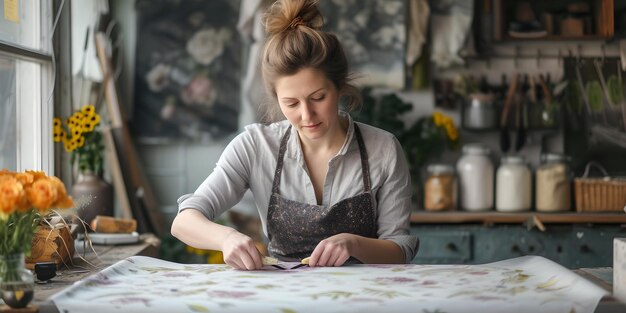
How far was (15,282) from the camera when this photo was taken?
1868 mm

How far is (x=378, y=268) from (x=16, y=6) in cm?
184

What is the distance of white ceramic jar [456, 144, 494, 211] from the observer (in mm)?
4891

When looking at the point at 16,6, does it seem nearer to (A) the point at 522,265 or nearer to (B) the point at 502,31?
(A) the point at 522,265

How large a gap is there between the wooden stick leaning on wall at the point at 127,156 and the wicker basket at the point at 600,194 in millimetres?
2530

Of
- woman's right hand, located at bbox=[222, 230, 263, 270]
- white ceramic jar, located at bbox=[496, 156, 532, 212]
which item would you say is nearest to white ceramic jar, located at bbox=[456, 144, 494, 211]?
white ceramic jar, located at bbox=[496, 156, 532, 212]

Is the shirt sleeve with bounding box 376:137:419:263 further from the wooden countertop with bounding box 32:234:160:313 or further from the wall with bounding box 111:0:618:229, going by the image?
the wall with bounding box 111:0:618:229

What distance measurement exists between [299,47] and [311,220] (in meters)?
0.58

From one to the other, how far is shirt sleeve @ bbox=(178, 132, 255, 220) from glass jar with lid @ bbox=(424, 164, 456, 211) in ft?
7.22

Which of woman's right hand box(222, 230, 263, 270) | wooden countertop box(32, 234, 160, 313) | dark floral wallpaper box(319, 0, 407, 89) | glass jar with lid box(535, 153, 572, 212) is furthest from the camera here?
dark floral wallpaper box(319, 0, 407, 89)

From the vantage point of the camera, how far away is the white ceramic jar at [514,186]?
4.82 meters

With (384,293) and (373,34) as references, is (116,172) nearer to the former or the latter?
(373,34)

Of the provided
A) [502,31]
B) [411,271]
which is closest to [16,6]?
[411,271]

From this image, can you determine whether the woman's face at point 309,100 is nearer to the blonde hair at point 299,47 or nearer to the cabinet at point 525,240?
the blonde hair at point 299,47

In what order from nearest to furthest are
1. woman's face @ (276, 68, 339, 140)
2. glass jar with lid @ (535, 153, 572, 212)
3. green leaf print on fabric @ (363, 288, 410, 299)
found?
green leaf print on fabric @ (363, 288, 410, 299) < woman's face @ (276, 68, 339, 140) < glass jar with lid @ (535, 153, 572, 212)
